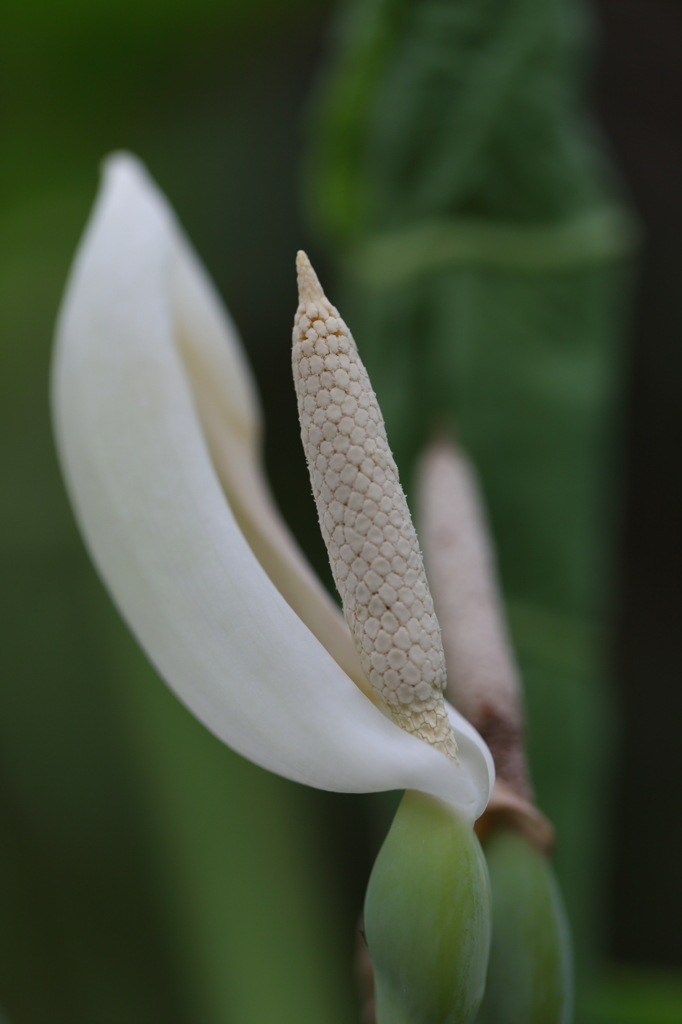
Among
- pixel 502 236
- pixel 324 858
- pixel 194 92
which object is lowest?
pixel 324 858

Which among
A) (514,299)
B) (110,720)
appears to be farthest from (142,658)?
(514,299)

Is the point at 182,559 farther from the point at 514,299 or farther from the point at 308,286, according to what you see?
the point at 514,299

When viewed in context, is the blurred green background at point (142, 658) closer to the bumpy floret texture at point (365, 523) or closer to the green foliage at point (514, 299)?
the green foliage at point (514, 299)

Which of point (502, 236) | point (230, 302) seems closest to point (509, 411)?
point (502, 236)

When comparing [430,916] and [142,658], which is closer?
[430,916]

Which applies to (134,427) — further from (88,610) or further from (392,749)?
(88,610)
